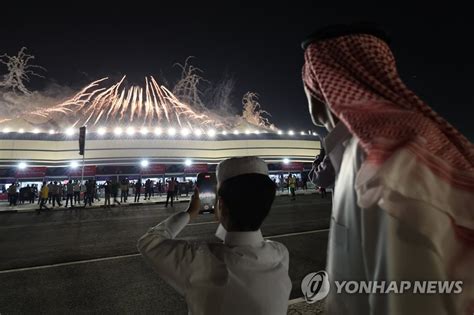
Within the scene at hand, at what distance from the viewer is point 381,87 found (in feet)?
3.98

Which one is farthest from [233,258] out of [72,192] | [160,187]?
[160,187]

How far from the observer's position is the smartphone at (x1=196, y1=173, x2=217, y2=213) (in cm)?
204

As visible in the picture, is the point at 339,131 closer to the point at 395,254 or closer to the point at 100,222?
the point at 395,254

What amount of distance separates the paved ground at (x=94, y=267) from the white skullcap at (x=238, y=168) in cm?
282

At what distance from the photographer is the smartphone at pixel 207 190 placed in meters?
2.04

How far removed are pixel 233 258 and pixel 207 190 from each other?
23.6 inches

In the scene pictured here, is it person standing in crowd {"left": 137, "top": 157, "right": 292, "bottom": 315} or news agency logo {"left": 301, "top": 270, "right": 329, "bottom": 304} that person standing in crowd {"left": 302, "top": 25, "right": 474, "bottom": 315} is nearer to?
person standing in crowd {"left": 137, "top": 157, "right": 292, "bottom": 315}

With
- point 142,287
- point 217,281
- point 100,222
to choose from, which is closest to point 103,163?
point 100,222

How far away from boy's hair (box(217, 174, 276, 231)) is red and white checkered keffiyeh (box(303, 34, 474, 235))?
2.31ft

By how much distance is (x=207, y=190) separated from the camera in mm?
2039

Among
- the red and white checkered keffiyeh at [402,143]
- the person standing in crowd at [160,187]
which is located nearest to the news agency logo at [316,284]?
the red and white checkered keffiyeh at [402,143]

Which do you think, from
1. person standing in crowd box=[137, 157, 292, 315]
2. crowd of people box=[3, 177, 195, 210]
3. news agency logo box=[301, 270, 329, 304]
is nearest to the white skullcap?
person standing in crowd box=[137, 157, 292, 315]

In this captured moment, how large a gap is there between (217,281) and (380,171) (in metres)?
1.08

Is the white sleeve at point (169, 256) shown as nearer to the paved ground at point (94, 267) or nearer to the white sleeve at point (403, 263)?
the white sleeve at point (403, 263)
